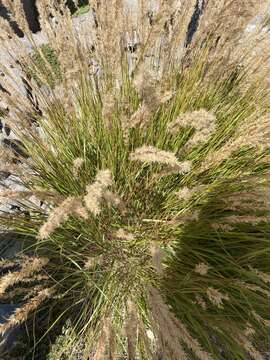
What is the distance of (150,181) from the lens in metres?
1.80

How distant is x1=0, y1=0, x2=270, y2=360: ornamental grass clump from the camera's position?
1.76 m

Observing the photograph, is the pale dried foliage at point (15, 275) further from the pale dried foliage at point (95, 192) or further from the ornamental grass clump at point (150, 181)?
the pale dried foliage at point (95, 192)

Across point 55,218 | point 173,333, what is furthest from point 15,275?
point 173,333

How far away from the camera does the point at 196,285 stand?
6.04ft

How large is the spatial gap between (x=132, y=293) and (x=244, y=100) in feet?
4.59

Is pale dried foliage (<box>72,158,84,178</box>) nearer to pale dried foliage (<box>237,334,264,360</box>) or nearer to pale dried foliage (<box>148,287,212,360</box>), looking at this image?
pale dried foliage (<box>148,287,212,360</box>)

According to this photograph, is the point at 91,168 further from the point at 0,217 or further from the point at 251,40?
the point at 251,40

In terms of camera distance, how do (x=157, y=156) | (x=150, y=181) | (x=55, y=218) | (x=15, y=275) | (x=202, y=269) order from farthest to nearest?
1. (x=150, y=181)
2. (x=202, y=269)
3. (x=15, y=275)
4. (x=157, y=156)
5. (x=55, y=218)

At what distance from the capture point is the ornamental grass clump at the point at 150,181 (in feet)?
5.77

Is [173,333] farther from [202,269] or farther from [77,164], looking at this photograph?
[77,164]

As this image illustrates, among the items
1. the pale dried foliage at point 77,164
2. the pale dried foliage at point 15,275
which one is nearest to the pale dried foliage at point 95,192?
the pale dried foliage at point 77,164

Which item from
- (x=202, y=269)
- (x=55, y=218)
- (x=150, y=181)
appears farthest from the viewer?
(x=150, y=181)

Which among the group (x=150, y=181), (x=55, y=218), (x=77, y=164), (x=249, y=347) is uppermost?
(x=55, y=218)

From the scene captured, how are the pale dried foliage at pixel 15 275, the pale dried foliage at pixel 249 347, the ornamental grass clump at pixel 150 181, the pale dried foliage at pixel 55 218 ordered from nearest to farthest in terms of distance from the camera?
the pale dried foliage at pixel 55 218 < the pale dried foliage at pixel 15 275 < the pale dried foliage at pixel 249 347 < the ornamental grass clump at pixel 150 181
